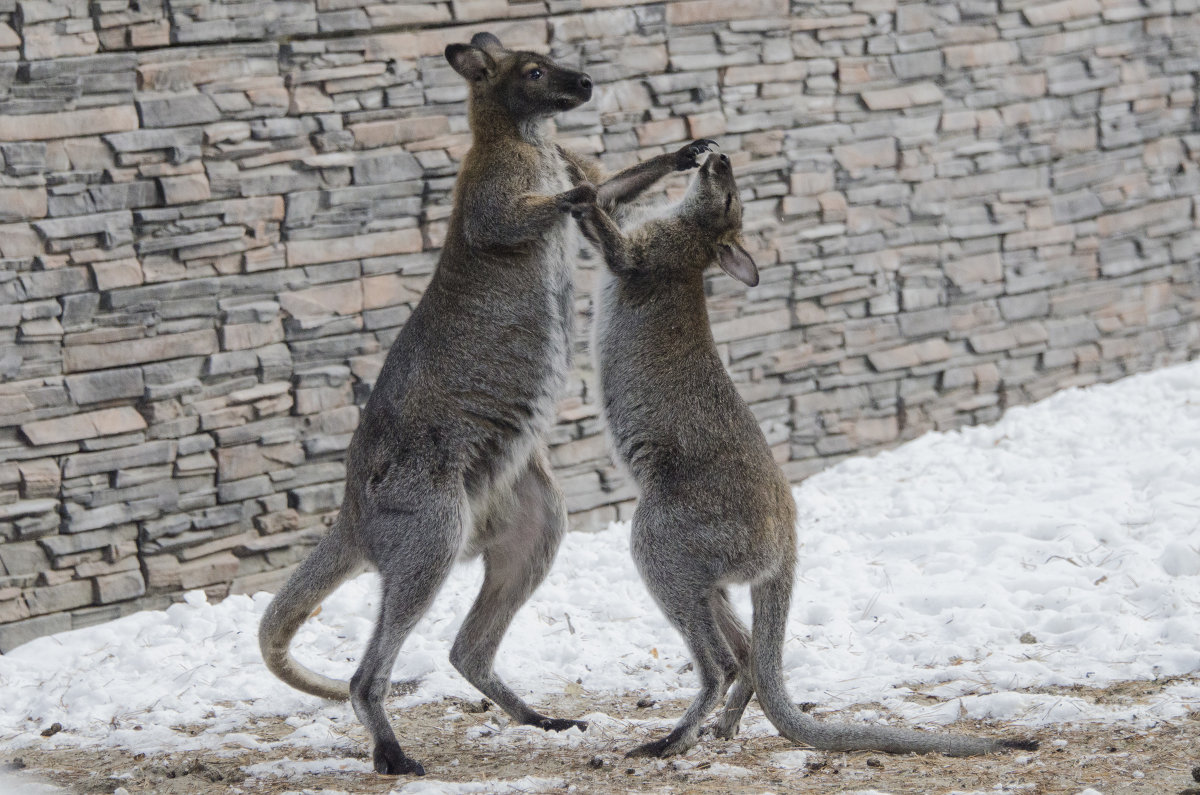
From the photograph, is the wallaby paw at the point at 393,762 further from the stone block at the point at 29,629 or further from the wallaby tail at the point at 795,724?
the stone block at the point at 29,629

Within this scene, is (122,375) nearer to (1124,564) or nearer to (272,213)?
(272,213)

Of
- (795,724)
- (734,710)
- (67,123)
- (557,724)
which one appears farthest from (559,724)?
(67,123)

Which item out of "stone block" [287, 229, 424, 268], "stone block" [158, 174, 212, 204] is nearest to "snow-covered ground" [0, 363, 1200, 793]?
"stone block" [287, 229, 424, 268]

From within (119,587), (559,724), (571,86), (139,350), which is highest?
(571,86)

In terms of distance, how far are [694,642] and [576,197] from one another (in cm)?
177

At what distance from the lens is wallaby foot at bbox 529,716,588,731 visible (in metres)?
5.37

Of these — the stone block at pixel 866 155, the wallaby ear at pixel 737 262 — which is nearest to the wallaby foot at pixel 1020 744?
the wallaby ear at pixel 737 262

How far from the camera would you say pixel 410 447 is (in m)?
5.07

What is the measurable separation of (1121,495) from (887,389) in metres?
1.97

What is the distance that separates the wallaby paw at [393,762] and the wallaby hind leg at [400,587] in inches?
0.5

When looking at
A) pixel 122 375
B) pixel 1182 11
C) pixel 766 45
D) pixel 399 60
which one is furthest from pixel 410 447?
pixel 1182 11

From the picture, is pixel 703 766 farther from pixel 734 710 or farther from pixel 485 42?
pixel 485 42

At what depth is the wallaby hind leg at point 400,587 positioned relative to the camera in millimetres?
4914

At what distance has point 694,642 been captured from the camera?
15.7ft
